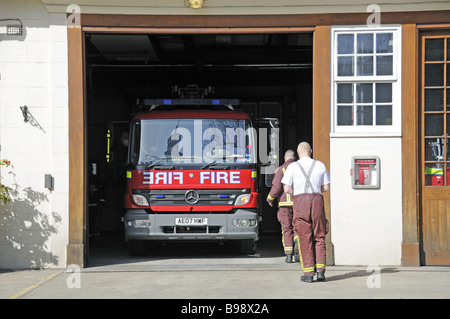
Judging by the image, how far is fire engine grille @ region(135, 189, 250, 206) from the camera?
35.5 feet

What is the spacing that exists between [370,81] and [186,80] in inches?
268

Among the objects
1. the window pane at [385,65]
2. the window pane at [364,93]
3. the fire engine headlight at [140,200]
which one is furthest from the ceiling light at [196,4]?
the fire engine headlight at [140,200]

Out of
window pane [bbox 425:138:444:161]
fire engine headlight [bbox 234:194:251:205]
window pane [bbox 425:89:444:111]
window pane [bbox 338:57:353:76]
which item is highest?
window pane [bbox 338:57:353:76]

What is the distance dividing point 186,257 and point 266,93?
256 inches

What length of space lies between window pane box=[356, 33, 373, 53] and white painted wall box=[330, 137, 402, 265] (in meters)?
1.36

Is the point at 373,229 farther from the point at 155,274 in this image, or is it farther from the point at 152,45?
the point at 152,45

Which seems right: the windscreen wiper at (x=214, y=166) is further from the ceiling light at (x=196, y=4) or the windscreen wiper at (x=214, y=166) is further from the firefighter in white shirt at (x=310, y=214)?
the ceiling light at (x=196, y=4)

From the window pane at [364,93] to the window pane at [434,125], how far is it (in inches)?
35.9

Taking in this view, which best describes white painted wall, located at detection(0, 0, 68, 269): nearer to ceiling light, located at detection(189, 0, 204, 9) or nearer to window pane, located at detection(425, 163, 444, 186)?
ceiling light, located at detection(189, 0, 204, 9)

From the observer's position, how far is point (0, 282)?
8.91 meters

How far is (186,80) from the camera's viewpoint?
53.0 ft

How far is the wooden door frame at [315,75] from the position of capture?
9.97 metres

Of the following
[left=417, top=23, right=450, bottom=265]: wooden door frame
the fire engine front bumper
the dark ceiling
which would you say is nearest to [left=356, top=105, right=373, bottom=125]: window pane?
[left=417, top=23, right=450, bottom=265]: wooden door frame

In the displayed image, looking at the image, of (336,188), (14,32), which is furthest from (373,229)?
(14,32)
